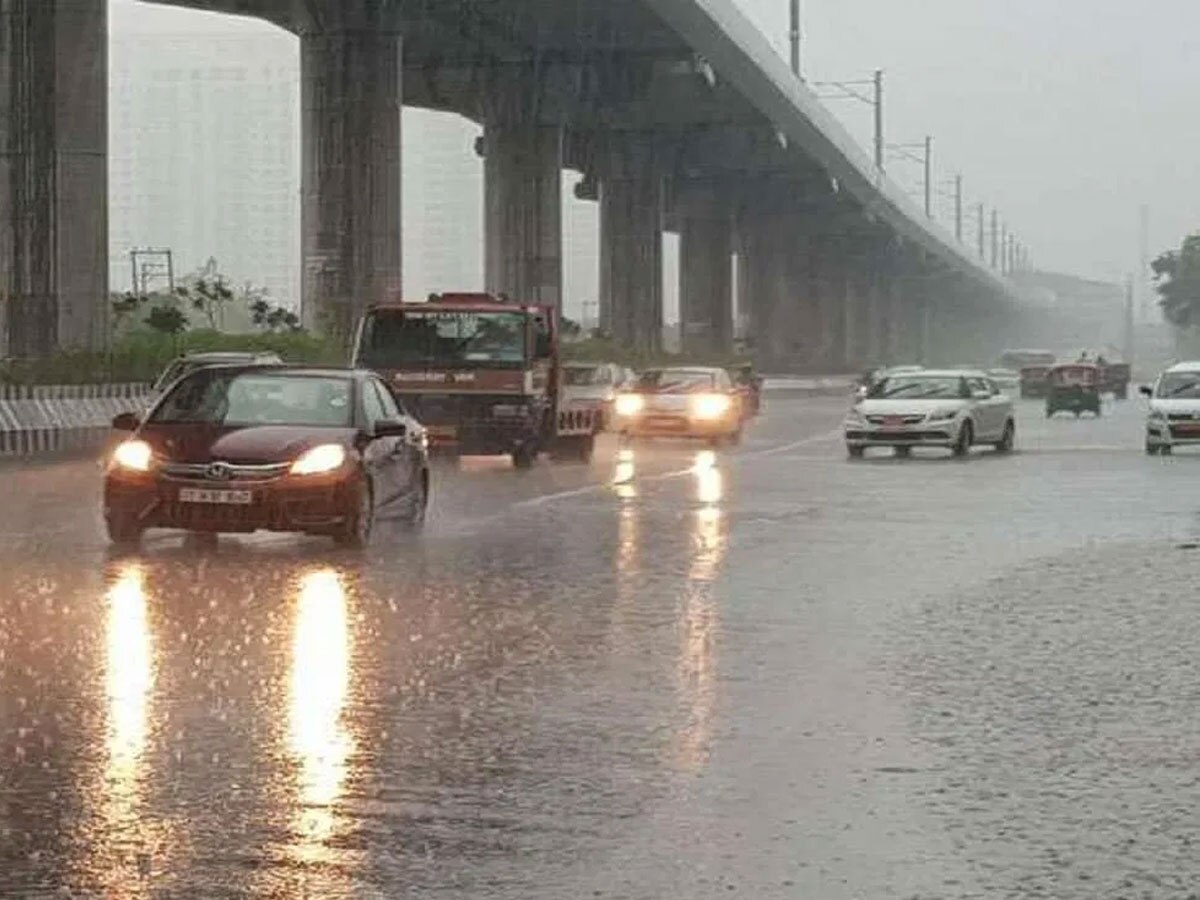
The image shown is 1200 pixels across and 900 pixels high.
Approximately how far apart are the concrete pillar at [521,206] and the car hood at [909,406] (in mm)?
31764

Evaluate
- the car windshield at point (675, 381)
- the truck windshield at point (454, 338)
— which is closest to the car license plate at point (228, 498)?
the truck windshield at point (454, 338)

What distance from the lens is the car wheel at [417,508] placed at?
20047 millimetres

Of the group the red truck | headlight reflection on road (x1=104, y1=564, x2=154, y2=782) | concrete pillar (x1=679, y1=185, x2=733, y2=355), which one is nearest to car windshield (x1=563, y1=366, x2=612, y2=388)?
the red truck

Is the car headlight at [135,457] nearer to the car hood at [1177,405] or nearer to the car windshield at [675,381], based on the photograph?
the car hood at [1177,405]

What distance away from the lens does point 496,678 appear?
1077 centimetres

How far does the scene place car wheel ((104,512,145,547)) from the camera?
17469mm

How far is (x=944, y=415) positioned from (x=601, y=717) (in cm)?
2814

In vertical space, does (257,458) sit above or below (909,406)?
above

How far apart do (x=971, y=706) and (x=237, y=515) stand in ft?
27.0

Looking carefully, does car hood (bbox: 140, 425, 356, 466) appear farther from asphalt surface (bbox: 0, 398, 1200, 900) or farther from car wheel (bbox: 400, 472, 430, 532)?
car wheel (bbox: 400, 472, 430, 532)

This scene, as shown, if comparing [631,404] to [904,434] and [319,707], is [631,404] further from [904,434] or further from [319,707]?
[319,707]

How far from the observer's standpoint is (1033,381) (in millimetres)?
89812

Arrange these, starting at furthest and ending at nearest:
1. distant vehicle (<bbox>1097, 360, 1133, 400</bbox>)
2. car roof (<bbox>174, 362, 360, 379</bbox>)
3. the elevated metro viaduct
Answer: distant vehicle (<bbox>1097, 360, 1133, 400</bbox>)
the elevated metro viaduct
car roof (<bbox>174, 362, 360, 379</bbox>)

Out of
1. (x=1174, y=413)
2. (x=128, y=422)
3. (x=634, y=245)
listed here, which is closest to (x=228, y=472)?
(x=128, y=422)
